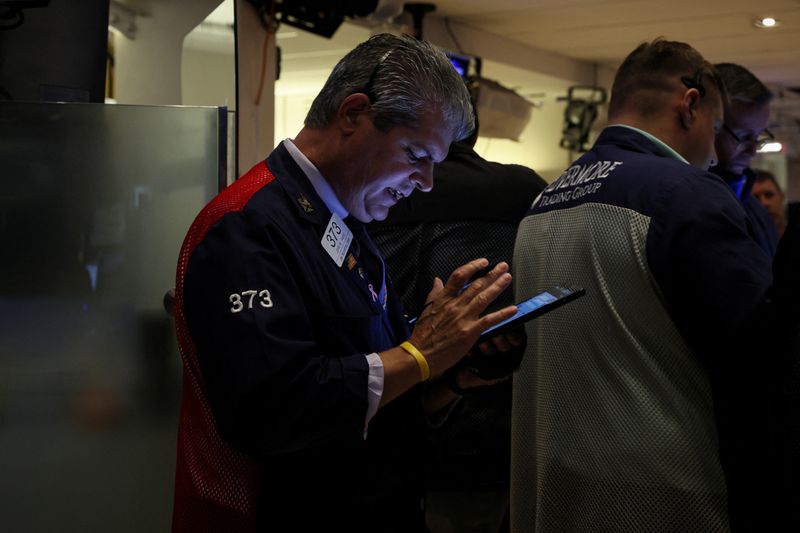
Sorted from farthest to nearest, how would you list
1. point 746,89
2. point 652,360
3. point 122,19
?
point 122,19 < point 746,89 < point 652,360

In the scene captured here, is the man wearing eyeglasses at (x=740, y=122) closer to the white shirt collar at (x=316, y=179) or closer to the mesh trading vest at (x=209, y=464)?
the white shirt collar at (x=316, y=179)

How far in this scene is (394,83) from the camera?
1.33 m

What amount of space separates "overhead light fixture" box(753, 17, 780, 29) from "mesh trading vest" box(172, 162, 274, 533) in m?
6.08

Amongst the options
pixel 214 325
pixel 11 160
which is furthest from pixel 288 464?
pixel 11 160

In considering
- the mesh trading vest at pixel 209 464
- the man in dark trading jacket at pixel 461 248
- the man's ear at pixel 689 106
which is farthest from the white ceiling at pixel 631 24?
the mesh trading vest at pixel 209 464

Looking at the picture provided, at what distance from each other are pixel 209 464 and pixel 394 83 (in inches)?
24.6

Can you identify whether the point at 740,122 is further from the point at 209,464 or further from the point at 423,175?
the point at 209,464

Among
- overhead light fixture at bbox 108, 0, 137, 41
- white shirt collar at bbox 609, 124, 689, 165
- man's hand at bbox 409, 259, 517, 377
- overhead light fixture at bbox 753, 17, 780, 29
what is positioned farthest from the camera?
overhead light fixture at bbox 753, 17, 780, 29

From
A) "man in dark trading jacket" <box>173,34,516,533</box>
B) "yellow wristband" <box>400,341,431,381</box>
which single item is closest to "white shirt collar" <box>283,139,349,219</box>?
"man in dark trading jacket" <box>173,34,516,533</box>

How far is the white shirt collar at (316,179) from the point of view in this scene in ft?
4.51

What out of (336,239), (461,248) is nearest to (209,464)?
(336,239)

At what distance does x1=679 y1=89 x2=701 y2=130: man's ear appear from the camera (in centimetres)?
188

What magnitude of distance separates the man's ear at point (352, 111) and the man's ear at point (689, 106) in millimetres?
855

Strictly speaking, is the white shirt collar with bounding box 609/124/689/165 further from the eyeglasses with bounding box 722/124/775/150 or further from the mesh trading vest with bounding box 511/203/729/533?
the eyeglasses with bounding box 722/124/775/150
